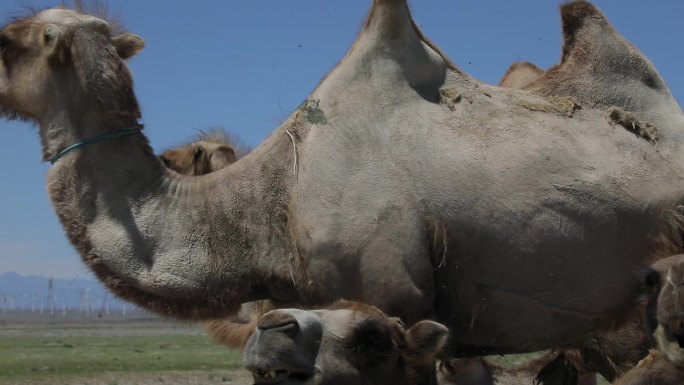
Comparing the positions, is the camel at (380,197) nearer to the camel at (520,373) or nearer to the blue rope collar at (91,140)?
the blue rope collar at (91,140)

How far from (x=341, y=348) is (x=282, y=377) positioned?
0.39 meters

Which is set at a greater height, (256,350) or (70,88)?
(70,88)

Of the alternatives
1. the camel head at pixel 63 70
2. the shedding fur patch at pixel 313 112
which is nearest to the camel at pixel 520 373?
the shedding fur patch at pixel 313 112

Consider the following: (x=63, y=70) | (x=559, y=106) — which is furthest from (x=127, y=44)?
(x=559, y=106)

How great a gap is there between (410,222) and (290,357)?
1.48m

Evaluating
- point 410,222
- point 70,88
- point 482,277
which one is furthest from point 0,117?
point 482,277

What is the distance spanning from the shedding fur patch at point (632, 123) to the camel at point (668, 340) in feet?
3.84

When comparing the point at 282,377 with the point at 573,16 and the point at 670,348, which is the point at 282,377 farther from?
the point at 573,16

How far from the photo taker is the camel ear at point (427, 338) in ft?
16.5

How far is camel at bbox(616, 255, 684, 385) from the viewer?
17.9 feet

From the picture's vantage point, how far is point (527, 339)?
6211 mm

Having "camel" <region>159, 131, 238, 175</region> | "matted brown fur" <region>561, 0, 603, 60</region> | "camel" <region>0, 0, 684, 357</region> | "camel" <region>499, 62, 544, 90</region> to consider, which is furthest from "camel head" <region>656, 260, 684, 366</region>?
"camel" <region>159, 131, 238, 175</region>

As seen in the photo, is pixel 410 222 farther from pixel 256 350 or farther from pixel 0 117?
pixel 0 117

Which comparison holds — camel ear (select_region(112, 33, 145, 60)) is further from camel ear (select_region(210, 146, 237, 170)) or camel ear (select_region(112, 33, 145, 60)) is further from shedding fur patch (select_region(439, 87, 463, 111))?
camel ear (select_region(210, 146, 237, 170))
